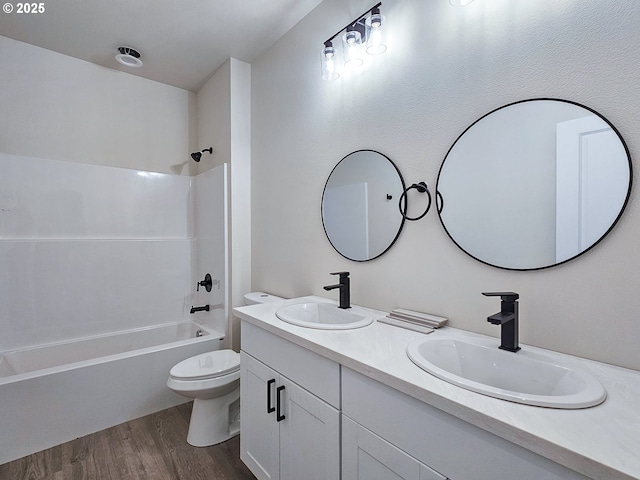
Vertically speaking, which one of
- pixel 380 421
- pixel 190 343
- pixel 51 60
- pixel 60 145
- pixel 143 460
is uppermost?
pixel 51 60

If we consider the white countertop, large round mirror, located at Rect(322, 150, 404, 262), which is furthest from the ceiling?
the white countertop

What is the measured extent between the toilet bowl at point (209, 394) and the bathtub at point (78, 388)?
0.39 m

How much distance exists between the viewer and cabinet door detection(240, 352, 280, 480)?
138 centimetres

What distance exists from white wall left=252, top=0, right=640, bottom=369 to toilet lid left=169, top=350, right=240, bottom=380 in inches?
22.7

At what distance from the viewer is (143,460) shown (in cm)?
179

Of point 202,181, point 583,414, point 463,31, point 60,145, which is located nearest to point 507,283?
point 583,414

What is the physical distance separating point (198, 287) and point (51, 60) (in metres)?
2.11

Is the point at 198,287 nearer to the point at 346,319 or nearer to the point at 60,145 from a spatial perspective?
the point at 60,145

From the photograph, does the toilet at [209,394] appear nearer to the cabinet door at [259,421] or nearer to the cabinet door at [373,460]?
the cabinet door at [259,421]

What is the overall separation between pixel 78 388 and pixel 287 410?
5.14 feet

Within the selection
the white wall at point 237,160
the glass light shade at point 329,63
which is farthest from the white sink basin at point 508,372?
the white wall at point 237,160

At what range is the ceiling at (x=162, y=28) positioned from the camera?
195 centimetres

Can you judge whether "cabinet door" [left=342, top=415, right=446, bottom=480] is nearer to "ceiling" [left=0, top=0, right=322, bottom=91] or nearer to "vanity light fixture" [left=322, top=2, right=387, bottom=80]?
"vanity light fixture" [left=322, top=2, right=387, bottom=80]

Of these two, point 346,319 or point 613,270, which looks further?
point 346,319
